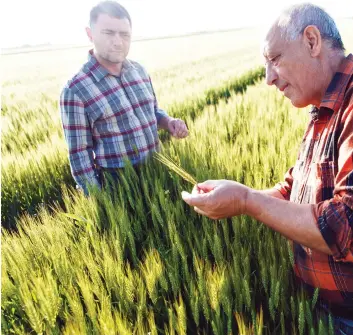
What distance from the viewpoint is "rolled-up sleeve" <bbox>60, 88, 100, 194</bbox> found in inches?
72.6

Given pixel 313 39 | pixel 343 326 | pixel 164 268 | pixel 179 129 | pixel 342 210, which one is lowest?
pixel 343 326

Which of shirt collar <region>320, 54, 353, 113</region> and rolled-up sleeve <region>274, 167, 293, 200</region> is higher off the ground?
shirt collar <region>320, 54, 353, 113</region>

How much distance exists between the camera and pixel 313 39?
3.27 ft

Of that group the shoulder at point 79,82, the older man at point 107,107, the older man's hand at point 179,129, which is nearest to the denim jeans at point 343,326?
the older man at point 107,107

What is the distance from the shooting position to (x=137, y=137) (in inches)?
80.1

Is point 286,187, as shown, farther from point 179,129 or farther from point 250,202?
point 179,129

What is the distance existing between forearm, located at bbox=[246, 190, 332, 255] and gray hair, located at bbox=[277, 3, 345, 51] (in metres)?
0.47

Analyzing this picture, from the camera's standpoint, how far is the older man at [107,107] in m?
1.86

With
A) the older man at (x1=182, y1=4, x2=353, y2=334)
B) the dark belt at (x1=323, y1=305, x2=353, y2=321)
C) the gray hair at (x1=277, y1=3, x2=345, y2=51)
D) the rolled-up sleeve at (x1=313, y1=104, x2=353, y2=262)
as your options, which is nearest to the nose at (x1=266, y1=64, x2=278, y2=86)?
the older man at (x1=182, y1=4, x2=353, y2=334)

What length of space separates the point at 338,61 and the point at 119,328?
0.93 meters

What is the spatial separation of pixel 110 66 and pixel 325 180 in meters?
1.46

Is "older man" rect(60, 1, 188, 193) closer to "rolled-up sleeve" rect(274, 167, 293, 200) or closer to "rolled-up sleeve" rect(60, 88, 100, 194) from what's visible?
"rolled-up sleeve" rect(60, 88, 100, 194)

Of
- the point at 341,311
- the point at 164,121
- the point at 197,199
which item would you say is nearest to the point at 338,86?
the point at 197,199

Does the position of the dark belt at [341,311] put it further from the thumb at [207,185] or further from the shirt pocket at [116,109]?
the shirt pocket at [116,109]
